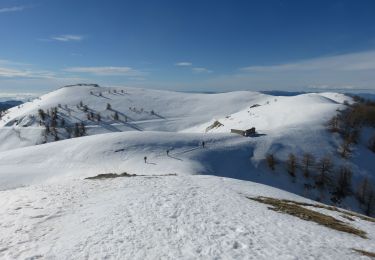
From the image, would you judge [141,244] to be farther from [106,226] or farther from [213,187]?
[213,187]

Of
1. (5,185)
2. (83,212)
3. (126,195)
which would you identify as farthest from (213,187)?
(5,185)

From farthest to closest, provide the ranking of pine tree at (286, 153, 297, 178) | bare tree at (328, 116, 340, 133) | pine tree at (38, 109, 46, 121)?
pine tree at (38, 109, 46, 121) < bare tree at (328, 116, 340, 133) < pine tree at (286, 153, 297, 178)

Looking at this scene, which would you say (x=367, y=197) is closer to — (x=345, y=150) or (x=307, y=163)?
(x=307, y=163)

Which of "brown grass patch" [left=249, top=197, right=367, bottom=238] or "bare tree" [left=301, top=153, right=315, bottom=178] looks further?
"bare tree" [left=301, top=153, right=315, bottom=178]

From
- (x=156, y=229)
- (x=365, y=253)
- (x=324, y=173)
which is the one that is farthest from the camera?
(x=324, y=173)

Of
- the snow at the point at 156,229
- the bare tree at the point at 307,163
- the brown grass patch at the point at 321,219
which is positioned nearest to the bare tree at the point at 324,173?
the bare tree at the point at 307,163

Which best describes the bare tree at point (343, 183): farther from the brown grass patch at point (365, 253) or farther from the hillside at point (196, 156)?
the brown grass patch at point (365, 253)

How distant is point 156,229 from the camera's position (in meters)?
16.5

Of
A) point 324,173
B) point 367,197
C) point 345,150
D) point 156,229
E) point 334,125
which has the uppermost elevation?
point 156,229

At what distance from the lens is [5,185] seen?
4847 cm

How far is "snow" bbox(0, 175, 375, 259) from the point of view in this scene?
45.8 ft

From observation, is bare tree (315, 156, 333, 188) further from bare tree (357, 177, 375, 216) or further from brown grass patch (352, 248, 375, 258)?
brown grass patch (352, 248, 375, 258)

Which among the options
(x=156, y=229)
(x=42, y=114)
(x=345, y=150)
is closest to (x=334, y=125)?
(x=345, y=150)

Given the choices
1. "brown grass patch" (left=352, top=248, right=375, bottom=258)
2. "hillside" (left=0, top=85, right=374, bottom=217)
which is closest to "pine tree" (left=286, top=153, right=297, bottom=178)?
"hillside" (left=0, top=85, right=374, bottom=217)
